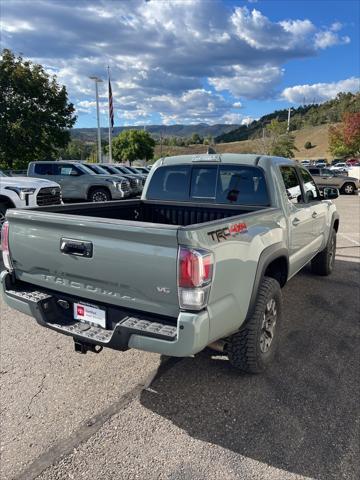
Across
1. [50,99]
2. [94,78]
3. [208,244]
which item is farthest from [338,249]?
[94,78]

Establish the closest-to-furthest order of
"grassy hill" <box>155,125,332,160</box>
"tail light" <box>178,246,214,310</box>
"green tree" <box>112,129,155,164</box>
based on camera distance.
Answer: "tail light" <box>178,246,214,310</box> → "green tree" <box>112,129,155,164</box> → "grassy hill" <box>155,125,332,160</box>

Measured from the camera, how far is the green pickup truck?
233cm

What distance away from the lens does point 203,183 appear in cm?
432

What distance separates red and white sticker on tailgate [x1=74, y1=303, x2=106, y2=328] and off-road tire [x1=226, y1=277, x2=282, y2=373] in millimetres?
997

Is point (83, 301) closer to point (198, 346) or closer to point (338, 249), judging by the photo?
point (198, 346)

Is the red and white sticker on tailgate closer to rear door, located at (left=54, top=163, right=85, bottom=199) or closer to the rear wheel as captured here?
rear door, located at (left=54, top=163, right=85, bottom=199)

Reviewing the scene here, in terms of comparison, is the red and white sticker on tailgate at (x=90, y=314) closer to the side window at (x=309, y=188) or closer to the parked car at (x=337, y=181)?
the side window at (x=309, y=188)

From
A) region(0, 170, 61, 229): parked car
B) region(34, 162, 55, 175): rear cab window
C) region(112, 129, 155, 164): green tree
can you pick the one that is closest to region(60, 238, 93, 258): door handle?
region(0, 170, 61, 229): parked car

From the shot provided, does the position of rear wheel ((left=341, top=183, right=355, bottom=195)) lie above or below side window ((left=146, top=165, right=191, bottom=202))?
below

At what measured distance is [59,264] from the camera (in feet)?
9.35

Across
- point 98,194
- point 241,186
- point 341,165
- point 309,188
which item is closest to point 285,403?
point 241,186

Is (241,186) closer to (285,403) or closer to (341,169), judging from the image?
(285,403)

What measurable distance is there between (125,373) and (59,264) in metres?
1.13

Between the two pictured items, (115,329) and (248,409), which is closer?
(115,329)
